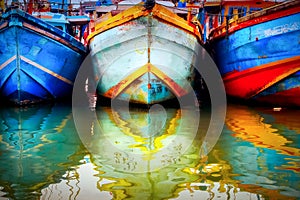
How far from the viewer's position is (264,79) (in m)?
7.68

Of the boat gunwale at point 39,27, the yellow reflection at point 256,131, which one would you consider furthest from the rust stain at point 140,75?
the boat gunwale at point 39,27

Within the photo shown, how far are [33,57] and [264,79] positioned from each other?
5.64m

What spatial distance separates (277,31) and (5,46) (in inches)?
250

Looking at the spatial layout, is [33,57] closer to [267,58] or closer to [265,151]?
[267,58]

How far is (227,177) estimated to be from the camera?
3.24 metres

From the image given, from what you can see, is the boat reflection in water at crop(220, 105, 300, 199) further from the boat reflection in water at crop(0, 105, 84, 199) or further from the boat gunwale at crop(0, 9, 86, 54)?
the boat gunwale at crop(0, 9, 86, 54)

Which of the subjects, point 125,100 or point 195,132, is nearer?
point 195,132

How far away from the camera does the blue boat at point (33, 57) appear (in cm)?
759

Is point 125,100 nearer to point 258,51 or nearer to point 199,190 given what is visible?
point 258,51

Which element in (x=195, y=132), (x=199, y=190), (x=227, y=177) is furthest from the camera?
(x=195, y=132)

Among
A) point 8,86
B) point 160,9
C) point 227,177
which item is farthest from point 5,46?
point 227,177

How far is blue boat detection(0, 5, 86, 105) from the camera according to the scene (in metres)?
7.59

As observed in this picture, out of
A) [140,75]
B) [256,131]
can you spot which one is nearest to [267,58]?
[256,131]

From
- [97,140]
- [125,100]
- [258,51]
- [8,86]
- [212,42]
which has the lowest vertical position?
[97,140]
